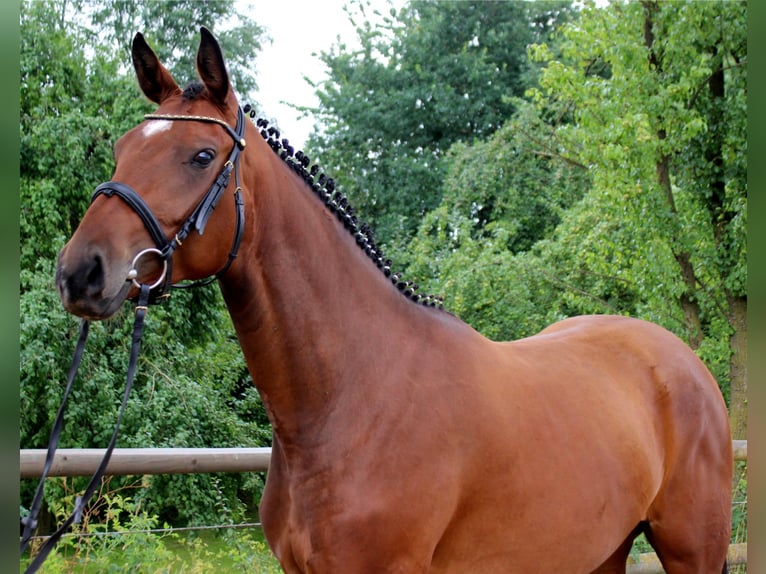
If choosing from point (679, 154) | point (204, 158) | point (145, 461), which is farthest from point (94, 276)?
point (679, 154)

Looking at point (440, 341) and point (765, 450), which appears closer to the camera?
point (765, 450)

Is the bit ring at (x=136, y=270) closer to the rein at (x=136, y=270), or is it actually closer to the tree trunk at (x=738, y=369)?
the rein at (x=136, y=270)

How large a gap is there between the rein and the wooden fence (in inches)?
40.5

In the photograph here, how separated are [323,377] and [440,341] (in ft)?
1.59

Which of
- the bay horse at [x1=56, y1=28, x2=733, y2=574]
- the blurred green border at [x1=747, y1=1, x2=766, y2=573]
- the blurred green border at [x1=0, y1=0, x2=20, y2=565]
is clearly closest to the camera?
the blurred green border at [x1=747, y1=1, x2=766, y2=573]

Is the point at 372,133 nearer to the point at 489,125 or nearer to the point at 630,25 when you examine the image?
the point at 489,125

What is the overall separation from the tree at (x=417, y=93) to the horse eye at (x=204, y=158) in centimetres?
1552

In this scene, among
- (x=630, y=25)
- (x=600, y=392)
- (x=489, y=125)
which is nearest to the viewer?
(x=600, y=392)

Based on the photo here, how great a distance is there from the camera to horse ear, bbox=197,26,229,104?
2.16 m

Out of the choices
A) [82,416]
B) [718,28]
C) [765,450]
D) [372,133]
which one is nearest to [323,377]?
[765,450]

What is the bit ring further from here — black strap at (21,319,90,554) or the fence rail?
the fence rail

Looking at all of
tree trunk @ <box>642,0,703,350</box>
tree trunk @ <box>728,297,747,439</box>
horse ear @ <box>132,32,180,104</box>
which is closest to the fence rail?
horse ear @ <box>132,32,180,104</box>

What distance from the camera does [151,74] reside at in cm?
233

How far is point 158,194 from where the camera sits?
6.70 ft
